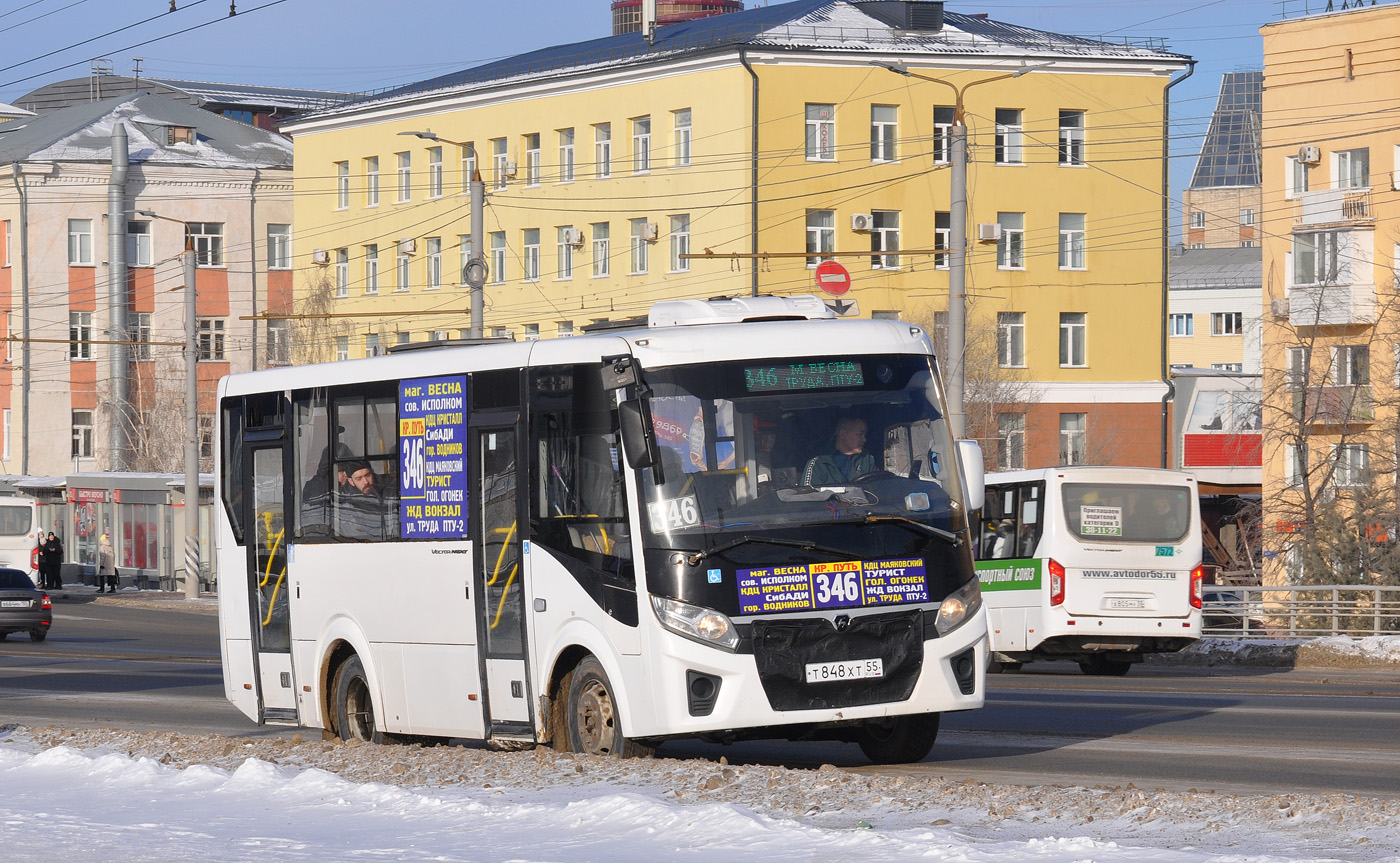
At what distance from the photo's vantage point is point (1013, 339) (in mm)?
61906

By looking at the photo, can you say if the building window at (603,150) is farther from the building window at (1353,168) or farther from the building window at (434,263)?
the building window at (1353,168)

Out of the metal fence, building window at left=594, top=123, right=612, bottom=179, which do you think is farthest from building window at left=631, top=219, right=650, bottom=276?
the metal fence

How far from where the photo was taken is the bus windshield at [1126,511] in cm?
2544

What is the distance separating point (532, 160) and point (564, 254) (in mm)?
3167

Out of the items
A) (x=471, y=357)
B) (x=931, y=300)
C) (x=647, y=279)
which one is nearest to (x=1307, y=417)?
→ (x=931, y=300)

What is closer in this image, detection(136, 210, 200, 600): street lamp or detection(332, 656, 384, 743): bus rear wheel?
detection(332, 656, 384, 743): bus rear wheel

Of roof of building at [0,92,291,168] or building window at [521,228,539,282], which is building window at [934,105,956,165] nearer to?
building window at [521,228,539,282]

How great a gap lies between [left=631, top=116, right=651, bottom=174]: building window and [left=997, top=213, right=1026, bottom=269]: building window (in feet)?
33.7

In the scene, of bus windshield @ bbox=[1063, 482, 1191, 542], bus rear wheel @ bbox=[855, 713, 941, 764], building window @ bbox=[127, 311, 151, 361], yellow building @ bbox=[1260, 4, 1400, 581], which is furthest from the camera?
building window @ bbox=[127, 311, 151, 361]

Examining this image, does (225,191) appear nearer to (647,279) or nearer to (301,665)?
(647,279)

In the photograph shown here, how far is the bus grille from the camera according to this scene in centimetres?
1226

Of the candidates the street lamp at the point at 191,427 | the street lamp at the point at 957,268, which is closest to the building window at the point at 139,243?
the street lamp at the point at 191,427

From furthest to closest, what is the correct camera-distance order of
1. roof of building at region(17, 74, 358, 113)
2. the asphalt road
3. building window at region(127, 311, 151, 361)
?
roof of building at region(17, 74, 358, 113) → building window at region(127, 311, 151, 361) → the asphalt road

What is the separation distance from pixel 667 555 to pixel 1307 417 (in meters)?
43.1
